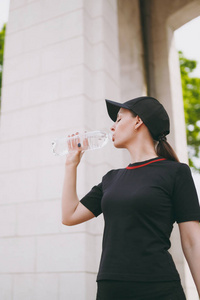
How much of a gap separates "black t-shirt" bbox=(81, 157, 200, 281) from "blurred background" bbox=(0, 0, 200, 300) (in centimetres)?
139

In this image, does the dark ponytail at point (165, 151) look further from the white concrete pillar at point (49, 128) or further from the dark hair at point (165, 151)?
the white concrete pillar at point (49, 128)

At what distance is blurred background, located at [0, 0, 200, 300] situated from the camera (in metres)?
3.05

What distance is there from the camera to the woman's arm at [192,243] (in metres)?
1.60

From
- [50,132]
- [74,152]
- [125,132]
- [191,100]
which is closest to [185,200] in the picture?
[125,132]

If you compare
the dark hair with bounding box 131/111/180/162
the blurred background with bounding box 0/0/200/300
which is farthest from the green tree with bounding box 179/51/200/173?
the dark hair with bounding box 131/111/180/162

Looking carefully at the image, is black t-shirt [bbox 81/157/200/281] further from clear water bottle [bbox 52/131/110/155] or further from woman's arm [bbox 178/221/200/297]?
clear water bottle [bbox 52/131/110/155]

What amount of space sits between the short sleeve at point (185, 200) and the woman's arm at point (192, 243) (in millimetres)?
34

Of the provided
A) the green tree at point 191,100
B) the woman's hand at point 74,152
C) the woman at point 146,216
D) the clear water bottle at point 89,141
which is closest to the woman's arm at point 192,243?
the woman at point 146,216

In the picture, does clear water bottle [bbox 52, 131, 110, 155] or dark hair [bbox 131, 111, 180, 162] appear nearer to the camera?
dark hair [bbox 131, 111, 180, 162]

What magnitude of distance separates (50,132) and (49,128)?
48 millimetres

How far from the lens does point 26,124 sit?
11.9ft

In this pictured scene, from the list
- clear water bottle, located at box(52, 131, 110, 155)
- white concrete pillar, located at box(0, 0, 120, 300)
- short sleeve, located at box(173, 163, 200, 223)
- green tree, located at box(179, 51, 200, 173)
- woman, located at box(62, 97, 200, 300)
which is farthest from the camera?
green tree, located at box(179, 51, 200, 173)

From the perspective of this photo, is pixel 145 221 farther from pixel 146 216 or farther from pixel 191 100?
pixel 191 100

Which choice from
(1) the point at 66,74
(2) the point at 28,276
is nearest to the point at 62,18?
(1) the point at 66,74
